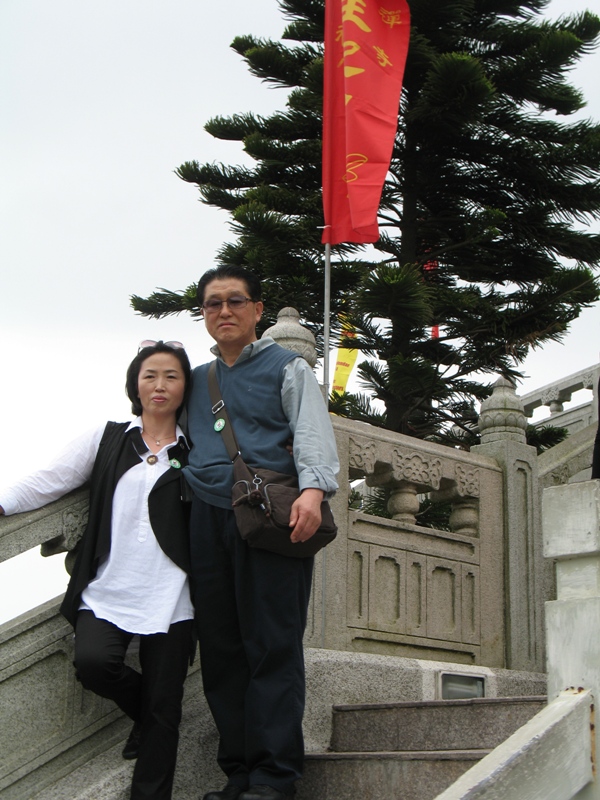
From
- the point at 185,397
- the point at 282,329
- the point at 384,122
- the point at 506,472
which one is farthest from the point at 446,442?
the point at 185,397

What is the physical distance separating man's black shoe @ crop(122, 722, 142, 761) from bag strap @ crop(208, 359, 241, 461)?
0.94m

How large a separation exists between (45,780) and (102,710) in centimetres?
30

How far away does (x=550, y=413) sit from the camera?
12898 mm

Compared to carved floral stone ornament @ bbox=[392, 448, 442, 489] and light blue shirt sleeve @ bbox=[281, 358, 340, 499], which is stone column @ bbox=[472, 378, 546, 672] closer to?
carved floral stone ornament @ bbox=[392, 448, 442, 489]

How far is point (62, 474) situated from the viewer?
3.60 m

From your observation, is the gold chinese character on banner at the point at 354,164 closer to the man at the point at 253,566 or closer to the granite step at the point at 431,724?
the man at the point at 253,566

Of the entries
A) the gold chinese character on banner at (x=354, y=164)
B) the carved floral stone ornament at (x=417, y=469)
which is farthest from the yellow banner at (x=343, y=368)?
the carved floral stone ornament at (x=417, y=469)

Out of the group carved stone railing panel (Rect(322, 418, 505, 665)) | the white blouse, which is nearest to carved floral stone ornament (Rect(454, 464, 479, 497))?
carved stone railing panel (Rect(322, 418, 505, 665))

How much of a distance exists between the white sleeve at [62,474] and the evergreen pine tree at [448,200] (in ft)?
16.7

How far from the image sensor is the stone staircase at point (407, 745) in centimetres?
324

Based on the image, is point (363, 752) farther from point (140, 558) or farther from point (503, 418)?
point (503, 418)

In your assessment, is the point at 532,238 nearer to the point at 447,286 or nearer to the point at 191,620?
the point at 447,286

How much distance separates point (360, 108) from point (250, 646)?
16.6 ft

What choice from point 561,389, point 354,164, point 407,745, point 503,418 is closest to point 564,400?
point 561,389
